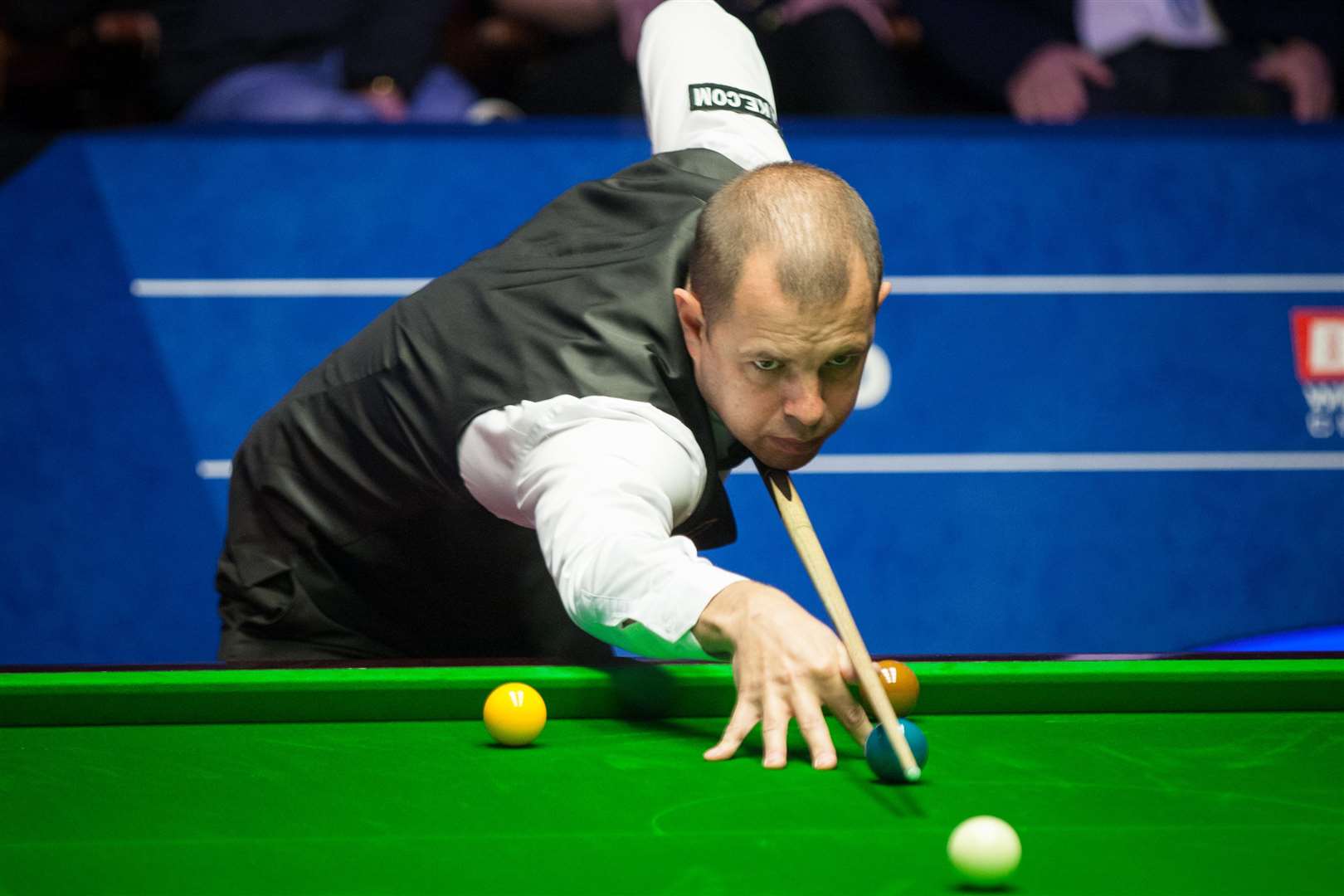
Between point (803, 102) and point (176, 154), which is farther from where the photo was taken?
point (803, 102)

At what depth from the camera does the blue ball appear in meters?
1.55

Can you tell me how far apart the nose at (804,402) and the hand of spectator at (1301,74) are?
3020 mm

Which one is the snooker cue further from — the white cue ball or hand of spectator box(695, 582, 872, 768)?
the white cue ball

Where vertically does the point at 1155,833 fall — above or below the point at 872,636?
below

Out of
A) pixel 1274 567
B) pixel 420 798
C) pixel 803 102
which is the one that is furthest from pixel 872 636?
pixel 420 798

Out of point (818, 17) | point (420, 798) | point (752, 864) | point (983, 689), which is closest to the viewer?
Answer: point (752, 864)

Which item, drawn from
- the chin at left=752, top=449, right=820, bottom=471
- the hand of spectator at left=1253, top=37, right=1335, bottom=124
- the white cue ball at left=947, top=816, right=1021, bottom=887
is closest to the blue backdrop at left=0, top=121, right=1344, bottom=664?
the hand of spectator at left=1253, top=37, right=1335, bottom=124

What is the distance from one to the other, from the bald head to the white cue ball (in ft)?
2.83

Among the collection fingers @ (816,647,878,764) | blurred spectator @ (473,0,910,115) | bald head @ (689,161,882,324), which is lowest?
fingers @ (816,647,878,764)

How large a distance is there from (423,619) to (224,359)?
4.79 feet

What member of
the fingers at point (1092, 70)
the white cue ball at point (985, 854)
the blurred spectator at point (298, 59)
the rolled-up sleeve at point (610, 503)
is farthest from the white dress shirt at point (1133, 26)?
the white cue ball at point (985, 854)

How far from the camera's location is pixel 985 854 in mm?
1205

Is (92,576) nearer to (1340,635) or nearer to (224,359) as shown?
→ (224,359)

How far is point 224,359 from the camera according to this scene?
149 inches
